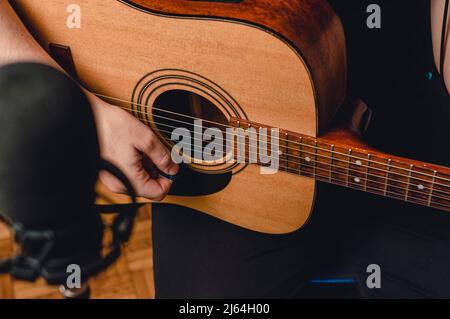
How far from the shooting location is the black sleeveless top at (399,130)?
70cm

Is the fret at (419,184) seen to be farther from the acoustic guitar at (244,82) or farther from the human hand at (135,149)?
the human hand at (135,149)

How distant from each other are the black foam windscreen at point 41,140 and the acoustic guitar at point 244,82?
0.34m

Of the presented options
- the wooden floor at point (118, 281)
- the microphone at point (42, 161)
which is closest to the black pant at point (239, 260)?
the microphone at point (42, 161)

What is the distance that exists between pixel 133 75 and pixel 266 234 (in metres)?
0.36

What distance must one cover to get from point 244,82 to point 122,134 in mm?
208

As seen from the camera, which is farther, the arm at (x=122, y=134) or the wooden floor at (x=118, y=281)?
the wooden floor at (x=118, y=281)

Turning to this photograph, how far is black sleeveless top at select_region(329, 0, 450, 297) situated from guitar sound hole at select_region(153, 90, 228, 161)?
24cm

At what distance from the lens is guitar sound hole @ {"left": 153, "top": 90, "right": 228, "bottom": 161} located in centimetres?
75

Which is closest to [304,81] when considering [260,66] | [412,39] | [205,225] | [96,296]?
[260,66]

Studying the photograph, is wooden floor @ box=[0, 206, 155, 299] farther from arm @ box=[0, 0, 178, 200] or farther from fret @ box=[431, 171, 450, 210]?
fret @ box=[431, 171, 450, 210]

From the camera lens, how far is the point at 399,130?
29.7 inches

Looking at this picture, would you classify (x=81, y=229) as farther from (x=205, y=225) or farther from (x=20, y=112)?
(x=205, y=225)

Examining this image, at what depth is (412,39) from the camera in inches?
28.0

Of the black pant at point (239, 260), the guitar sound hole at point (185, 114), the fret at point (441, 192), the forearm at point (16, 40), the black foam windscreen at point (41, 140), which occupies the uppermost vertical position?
the forearm at point (16, 40)
